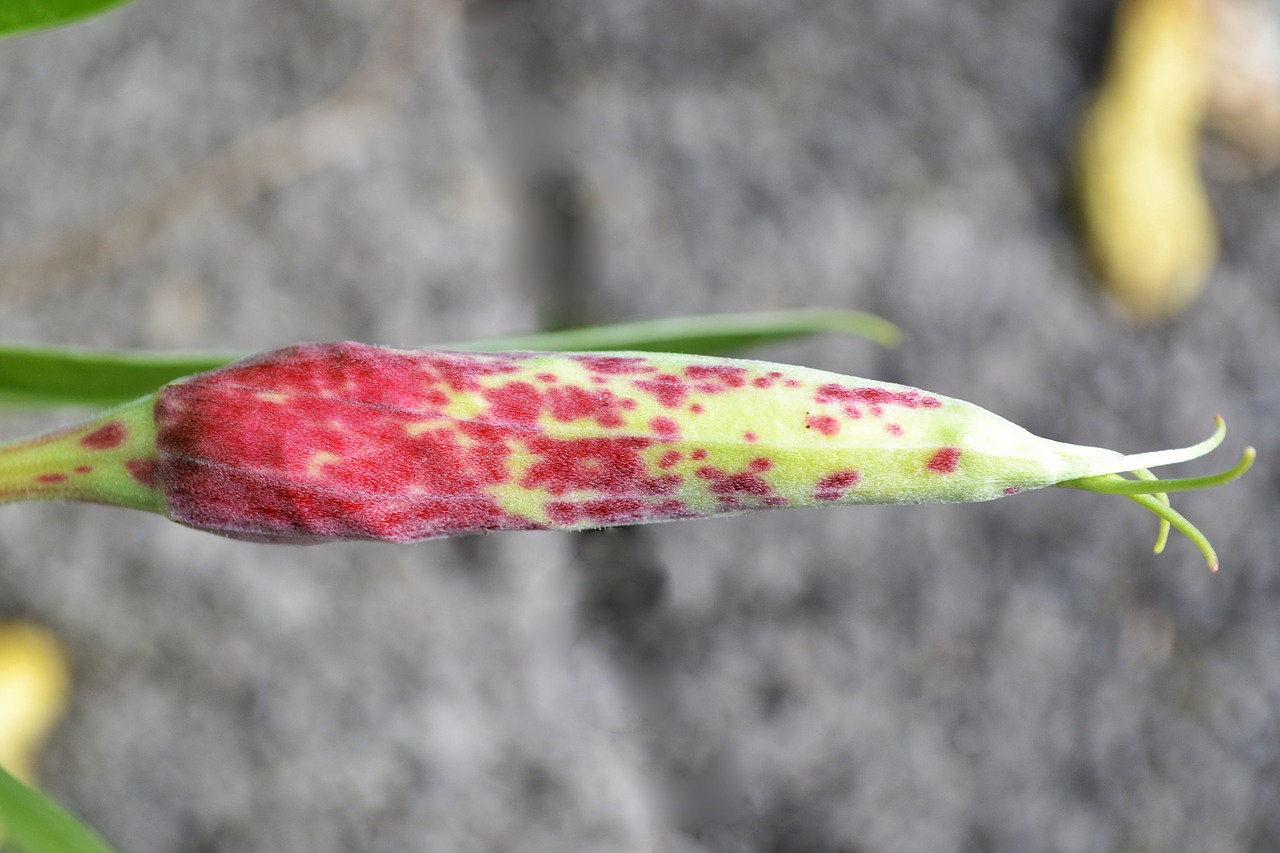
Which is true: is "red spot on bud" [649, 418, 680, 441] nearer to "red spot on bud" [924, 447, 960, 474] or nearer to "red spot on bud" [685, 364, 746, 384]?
"red spot on bud" [685, 364, 746, 384]

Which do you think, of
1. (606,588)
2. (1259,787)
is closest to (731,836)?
(606,588)

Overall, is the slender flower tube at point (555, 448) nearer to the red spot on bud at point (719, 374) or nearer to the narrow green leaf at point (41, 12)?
the red spot on bud at point (719, 374)

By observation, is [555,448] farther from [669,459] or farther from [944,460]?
[944,460]

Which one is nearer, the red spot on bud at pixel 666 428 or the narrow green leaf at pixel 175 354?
the red spot on bud at pixel 666 428

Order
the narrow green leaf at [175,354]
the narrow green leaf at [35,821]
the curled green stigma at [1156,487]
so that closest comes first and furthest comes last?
the curled green stigma at [1156,487]
the narrow green leaf at [35,821]
the narrow green leaf at [175,354]

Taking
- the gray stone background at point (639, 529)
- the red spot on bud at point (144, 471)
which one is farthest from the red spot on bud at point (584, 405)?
the gray stone background at point (639, 529)

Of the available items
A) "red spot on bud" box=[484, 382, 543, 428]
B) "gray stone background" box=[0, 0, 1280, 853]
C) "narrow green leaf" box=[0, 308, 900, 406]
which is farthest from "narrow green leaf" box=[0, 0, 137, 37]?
"gray stone background" box=[0, 0, 1280, 853]

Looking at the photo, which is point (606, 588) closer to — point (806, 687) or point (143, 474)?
point (806, 687)
